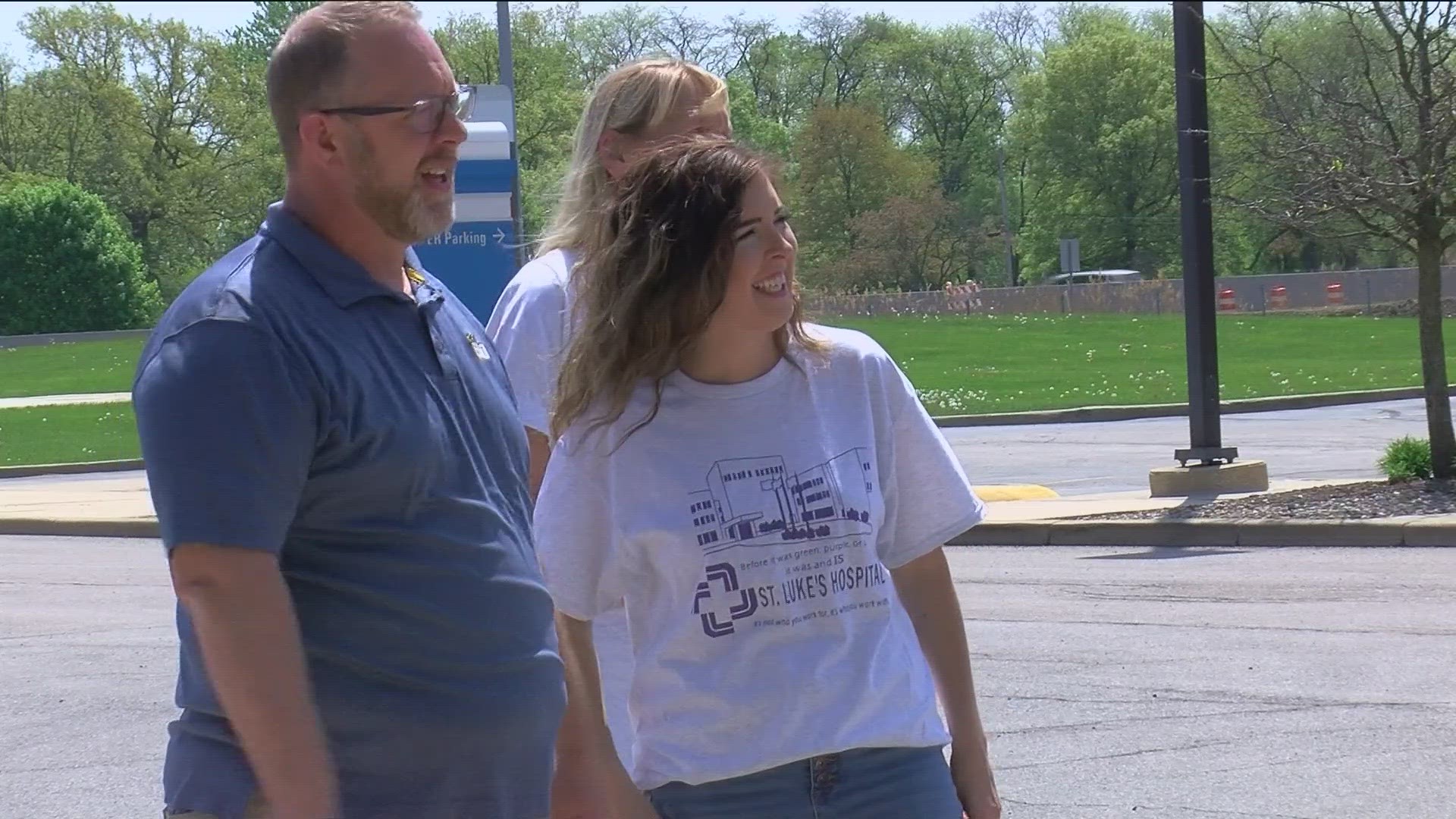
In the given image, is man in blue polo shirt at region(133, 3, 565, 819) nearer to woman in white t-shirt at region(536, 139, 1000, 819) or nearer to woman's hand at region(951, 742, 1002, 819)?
woman in white t-shirt at region(536, 139, 1000, 819)

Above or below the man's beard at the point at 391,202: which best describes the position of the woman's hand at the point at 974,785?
below

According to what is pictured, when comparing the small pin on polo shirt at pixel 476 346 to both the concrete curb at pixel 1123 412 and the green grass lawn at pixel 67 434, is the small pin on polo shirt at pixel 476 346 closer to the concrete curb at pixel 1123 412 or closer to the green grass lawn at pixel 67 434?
the green grass lawn at pixel 67 434

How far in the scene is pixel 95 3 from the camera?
7275cm

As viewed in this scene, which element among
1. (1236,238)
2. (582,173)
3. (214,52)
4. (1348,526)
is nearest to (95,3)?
(214,52)

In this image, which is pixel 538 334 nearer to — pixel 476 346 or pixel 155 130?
pixel 476 346

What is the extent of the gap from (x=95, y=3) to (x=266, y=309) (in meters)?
76.5

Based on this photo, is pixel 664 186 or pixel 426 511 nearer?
pixel 426 511

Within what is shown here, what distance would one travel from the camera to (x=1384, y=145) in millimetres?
12562

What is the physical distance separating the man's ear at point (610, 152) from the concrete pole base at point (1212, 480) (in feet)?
36.4

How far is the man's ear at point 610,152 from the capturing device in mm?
3314

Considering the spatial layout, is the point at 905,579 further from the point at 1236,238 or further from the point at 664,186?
the point at 1236,238

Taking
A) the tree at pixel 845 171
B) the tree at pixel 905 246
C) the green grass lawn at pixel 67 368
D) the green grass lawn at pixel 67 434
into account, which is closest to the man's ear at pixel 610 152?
the green grass lawn at pixel 67 434

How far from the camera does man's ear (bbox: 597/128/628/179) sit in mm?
3314

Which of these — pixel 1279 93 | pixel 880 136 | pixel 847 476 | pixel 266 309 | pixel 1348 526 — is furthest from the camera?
pixel 880 136
